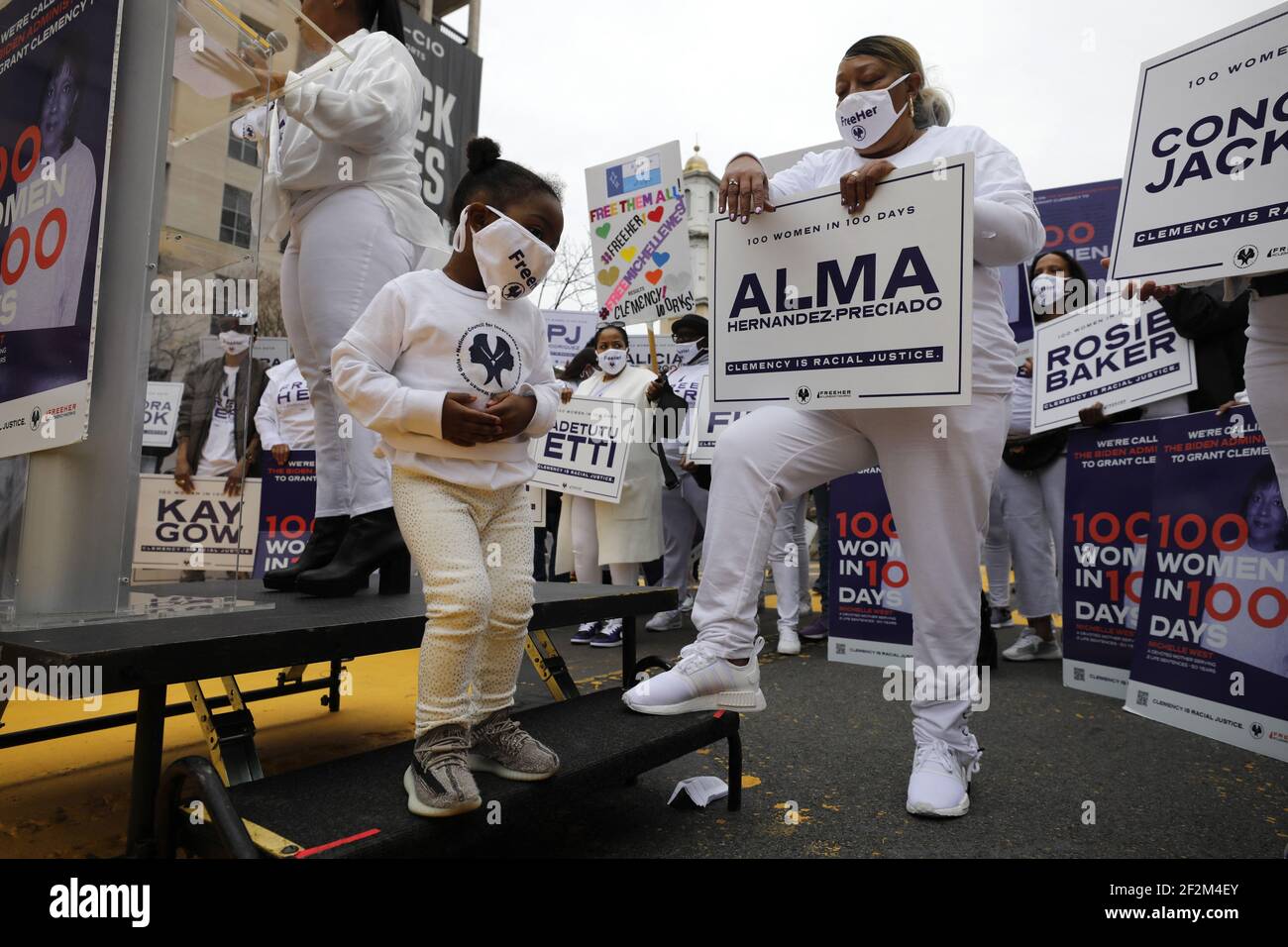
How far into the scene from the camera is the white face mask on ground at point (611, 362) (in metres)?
5.73

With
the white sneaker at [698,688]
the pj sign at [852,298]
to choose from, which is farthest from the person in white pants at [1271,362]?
the white sneaker at [698,688]

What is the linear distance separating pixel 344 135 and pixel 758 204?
1.22 m

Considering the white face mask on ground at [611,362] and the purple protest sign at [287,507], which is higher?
the white face mask on ground at [611,362]

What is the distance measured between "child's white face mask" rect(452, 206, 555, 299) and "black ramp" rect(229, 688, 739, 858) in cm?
108

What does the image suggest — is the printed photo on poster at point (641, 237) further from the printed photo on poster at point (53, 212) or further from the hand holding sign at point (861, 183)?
the printed photo on poster at point (53, 212)

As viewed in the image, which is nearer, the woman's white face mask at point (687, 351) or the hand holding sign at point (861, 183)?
the hand holding sign at point (861, 183)

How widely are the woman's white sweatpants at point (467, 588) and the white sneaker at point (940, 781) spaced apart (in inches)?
45.4

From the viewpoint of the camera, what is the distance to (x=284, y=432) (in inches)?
234

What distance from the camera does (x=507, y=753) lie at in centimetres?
183

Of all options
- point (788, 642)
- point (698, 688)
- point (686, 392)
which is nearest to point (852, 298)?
point (698, 688)

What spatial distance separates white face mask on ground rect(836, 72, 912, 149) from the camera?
2.32 meters

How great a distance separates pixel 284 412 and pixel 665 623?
121 inches

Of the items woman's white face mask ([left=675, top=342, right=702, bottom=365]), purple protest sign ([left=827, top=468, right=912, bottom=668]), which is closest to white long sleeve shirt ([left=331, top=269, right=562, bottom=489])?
purple protest sign ([left=827, top=468, right=912, bottom=668])
